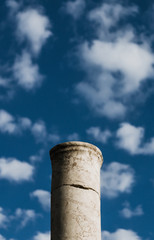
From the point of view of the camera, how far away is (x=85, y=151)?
31.9ft

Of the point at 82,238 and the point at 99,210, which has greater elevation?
the point at 99,210

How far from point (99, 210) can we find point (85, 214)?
2.07 ft

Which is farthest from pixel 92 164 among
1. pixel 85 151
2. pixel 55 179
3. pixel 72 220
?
pixel 72 220

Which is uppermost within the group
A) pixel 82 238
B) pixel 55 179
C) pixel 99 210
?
pixel 55 179

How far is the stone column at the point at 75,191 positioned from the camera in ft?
28.6

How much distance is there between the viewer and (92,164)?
9711 mm

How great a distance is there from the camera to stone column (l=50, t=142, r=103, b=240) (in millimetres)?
8727

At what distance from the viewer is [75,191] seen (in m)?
9.14

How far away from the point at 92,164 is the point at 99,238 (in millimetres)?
1744

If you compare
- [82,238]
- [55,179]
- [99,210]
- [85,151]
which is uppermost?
[85,151]

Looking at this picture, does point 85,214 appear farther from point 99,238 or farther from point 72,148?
point 72,148

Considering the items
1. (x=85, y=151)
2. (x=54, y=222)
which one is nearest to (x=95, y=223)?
(x=54, y=222)

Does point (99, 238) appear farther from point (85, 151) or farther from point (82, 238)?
point (85, 151)

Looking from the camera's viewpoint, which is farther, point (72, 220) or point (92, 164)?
point (92, 164)
